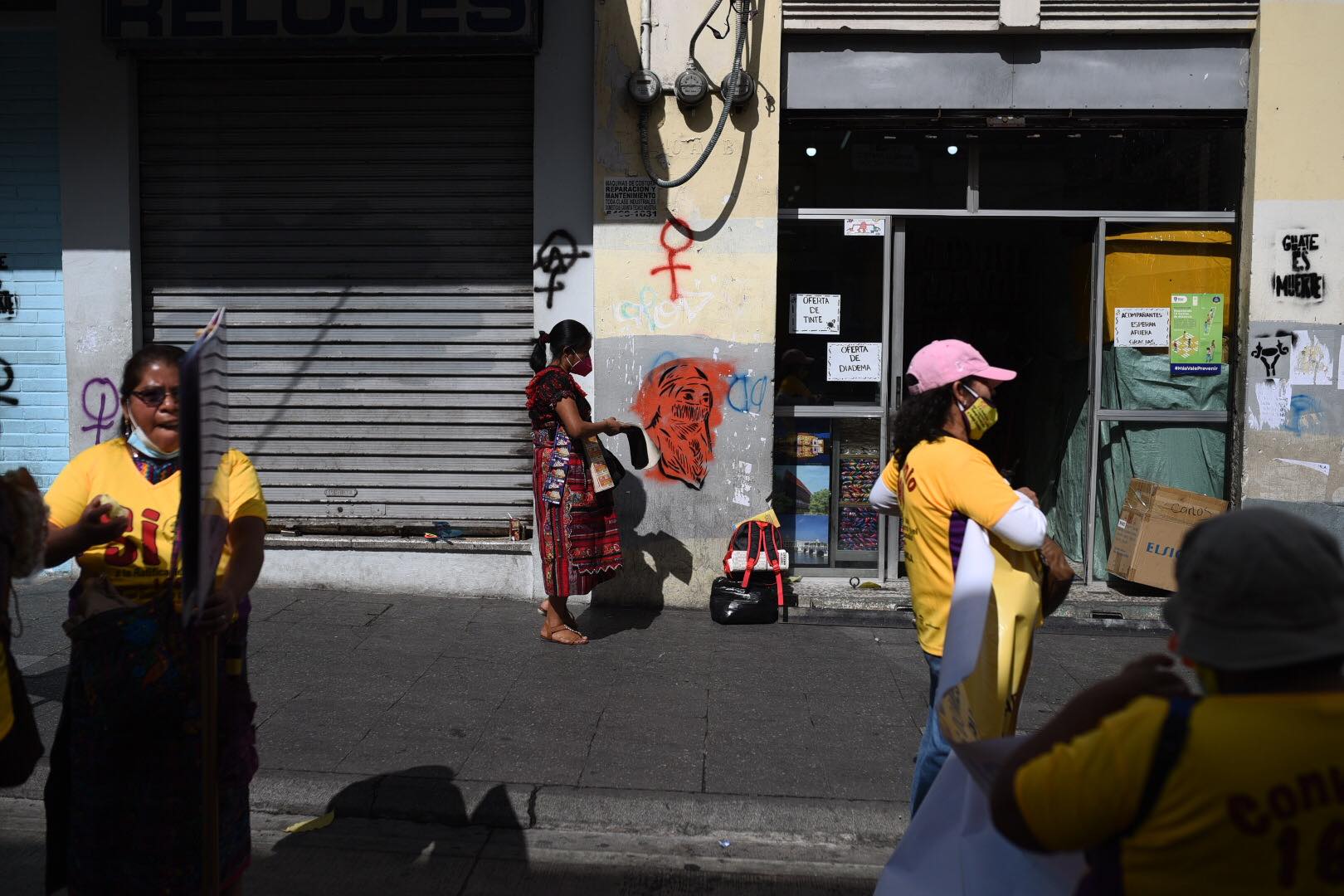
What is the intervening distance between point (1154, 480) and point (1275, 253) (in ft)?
5.42

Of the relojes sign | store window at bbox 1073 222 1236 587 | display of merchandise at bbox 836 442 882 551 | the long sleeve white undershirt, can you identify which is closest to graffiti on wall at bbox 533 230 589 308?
the relojes sign

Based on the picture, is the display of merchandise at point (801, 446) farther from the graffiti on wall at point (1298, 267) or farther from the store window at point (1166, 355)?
the graffiti on wall at point (1298, 267)

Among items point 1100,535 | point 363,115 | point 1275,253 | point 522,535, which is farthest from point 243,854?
point 1275,253

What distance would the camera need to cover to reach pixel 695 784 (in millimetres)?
4809

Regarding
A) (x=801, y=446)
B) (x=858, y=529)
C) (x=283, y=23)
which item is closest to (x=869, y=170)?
(x=801, y=446)

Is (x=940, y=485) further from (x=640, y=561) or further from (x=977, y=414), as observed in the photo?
(x=640, y=561)

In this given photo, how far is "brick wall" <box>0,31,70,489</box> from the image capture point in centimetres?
793

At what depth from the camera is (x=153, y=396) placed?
317cm

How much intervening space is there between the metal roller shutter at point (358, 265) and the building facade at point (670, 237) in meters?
0.02

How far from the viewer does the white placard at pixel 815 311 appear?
7883 millimetres

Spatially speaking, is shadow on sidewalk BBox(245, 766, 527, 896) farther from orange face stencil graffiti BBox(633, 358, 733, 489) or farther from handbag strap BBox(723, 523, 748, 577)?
orange face stencil graffiti BBox(633, 358, 733, 489)

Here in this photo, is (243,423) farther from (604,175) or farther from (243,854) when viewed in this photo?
(243,854)

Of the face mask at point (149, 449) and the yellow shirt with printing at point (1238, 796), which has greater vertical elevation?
the face mask at point (149, 449)

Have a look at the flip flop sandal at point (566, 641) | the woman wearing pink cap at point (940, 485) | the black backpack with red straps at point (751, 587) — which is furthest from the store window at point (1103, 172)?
the woman wearing pink cap at point (940, 485)
